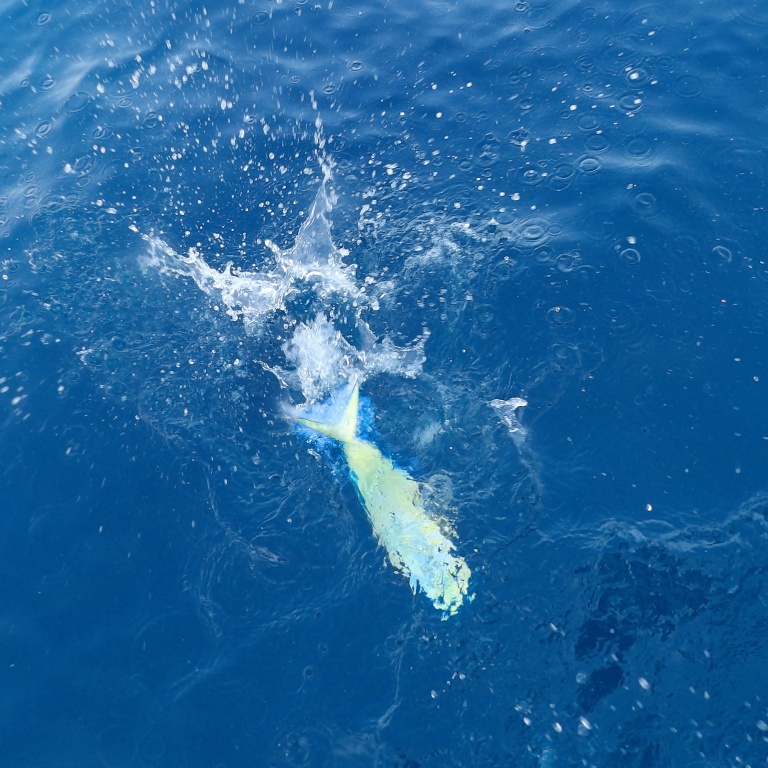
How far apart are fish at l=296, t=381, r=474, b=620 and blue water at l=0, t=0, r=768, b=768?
0.27 meters

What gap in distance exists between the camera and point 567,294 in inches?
611

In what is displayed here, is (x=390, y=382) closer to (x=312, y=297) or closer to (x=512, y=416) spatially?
(x=512, y=416)

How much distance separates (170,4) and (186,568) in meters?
18.7

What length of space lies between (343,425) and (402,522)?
2420mm

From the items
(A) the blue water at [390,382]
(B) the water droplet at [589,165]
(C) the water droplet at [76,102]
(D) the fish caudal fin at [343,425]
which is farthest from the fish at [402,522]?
(C) the water droplet at [76,102]

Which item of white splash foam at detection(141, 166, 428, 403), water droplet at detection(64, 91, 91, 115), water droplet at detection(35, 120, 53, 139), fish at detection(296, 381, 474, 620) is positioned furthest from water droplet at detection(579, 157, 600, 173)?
water droplet at detection(35, 120, 53, 139)

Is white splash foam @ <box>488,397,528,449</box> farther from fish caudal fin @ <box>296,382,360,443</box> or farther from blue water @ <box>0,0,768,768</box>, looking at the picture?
fish caudal fin @ <box>296,382,360,443</box>

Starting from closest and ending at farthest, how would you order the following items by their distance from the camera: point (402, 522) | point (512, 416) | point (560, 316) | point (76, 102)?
point (402, 522)
point (512, 416)
point (560, 316)
point (76, 102)

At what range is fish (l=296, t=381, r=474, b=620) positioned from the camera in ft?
41.0

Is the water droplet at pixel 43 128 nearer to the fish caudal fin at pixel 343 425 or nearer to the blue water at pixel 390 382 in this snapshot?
the blue water at pixel 390 382

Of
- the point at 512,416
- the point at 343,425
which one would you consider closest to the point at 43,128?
the point at 343,425

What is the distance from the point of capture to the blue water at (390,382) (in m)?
11.6

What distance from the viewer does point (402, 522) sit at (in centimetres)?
1330

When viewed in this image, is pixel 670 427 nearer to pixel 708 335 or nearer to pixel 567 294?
pixel 708 335
